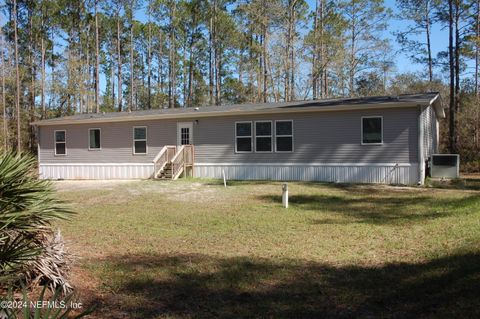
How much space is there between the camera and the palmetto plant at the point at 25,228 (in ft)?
11.6

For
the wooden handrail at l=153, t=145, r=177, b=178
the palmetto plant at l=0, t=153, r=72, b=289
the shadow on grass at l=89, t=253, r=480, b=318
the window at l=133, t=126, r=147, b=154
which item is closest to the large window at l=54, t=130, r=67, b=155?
the window at l=133, t=126, r=147, b=154

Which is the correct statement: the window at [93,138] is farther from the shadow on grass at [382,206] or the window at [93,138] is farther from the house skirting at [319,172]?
the shadow on grass at [382,206]

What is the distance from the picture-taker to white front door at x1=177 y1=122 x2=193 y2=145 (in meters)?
17.7

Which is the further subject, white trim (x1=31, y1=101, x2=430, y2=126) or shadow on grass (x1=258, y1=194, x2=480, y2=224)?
white trim (x1=31, y1=101, x2=430, y2=126)

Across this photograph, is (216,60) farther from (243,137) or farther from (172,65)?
(243,137)

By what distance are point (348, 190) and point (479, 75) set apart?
1891cm

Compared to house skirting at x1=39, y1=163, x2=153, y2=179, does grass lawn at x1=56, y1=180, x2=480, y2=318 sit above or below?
below

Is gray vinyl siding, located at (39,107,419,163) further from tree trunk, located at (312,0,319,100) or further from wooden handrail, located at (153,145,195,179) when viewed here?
tree trunk, located at (312,0,319,100)

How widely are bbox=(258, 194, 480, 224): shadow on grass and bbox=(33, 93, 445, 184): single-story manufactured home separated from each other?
2.96 meters

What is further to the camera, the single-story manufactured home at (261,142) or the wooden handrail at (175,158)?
the wooden handrail at (175,158)

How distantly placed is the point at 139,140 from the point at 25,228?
15032 mm

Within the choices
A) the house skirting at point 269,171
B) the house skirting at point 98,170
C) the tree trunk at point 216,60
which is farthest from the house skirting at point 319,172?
the tree trunk at point 216,60

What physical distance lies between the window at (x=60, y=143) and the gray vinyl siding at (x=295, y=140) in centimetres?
24

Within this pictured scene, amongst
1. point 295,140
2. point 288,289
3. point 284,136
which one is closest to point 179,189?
point 284,136
